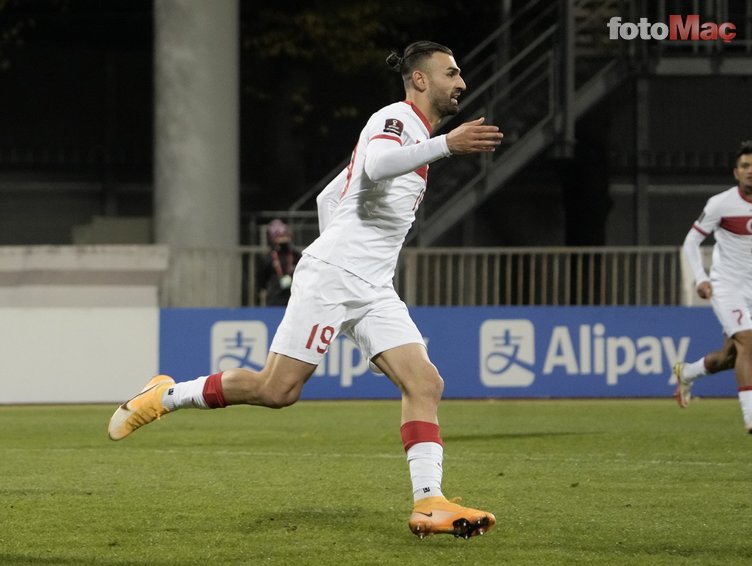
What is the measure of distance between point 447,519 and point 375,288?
123cm

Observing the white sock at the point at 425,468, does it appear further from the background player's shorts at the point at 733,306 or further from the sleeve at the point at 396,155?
the background player's shorts at the point at 733,306

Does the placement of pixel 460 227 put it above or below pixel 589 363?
above

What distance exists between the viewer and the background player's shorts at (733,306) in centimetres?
1246

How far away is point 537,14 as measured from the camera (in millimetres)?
27516

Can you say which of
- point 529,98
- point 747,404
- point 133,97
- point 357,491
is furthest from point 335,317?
point 133,97

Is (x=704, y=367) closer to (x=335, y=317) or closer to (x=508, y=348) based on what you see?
(x=508, y=348)

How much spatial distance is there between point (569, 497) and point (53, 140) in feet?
71.9

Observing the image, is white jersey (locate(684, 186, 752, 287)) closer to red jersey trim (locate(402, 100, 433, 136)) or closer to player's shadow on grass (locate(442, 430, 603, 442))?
player's shadow on grass (locate(442, 430, 603, 442))

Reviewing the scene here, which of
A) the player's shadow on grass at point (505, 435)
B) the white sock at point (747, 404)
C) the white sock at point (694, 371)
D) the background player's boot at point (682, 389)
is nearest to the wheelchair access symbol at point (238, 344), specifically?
the player's shadow on grass at point (505, 435)

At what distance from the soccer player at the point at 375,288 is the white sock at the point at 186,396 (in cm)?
9

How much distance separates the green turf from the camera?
22.3ft

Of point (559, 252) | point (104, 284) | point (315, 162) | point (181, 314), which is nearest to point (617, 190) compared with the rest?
point (315, 162)

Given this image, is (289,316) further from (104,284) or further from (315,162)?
(315,162)

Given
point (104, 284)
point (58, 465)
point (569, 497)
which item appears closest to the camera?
point (569, 497)
